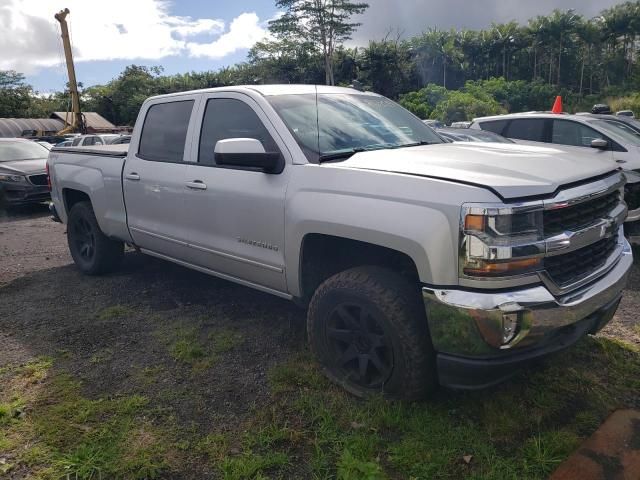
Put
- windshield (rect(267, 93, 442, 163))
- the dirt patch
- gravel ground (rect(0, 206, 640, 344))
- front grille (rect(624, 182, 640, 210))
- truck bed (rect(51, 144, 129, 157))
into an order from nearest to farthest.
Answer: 1. windshield (rect(267, 93, 442, 163))
2. gravel ground (rect(0, 206, 640, 344))
3. truck bed (rect(51, 144, 129, 157))
4. front grille (rect(624, 182, 640, 210))
5. the dirt patch

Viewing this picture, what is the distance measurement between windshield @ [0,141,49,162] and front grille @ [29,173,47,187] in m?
1.23

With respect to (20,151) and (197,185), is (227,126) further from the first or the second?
(20,151)

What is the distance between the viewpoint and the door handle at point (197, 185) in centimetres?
381

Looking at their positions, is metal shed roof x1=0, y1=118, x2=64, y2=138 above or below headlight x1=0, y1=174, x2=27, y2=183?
above

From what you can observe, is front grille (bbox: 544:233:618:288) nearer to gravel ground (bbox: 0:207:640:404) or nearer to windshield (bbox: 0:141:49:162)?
gravel ground (bbox: 0:207:640:404)

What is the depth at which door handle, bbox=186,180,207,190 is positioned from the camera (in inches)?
150

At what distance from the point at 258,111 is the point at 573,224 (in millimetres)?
2089

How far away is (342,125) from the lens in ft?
11.7

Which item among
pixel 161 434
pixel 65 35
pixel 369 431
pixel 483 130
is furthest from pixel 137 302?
pixel 65 35

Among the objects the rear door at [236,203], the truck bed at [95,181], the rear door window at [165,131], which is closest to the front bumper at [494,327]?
the rear door at [236,203]

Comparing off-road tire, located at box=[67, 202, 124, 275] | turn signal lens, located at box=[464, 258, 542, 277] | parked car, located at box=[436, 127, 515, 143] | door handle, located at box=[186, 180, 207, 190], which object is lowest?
off-road tire, located at box=[67, 202, 124, 275]

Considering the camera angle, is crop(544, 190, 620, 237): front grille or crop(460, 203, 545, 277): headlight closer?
crop(460, 203, 545, 277): headlight

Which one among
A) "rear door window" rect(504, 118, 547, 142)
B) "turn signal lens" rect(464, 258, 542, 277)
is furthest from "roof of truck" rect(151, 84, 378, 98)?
"rear door window" rect(504, 118, 547, 142)

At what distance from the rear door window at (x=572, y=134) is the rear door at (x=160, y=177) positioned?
566 cm
